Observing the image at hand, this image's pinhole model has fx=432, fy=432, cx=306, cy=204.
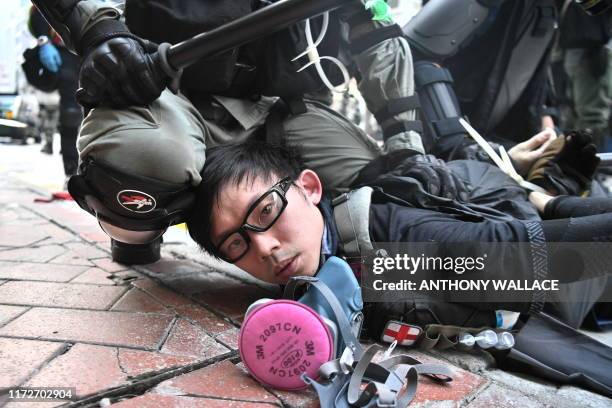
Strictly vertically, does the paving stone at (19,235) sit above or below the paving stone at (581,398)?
below

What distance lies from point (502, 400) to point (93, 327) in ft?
2.98

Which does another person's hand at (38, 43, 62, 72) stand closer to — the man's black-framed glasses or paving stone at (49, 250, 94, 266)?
paving stone at (49, 250, 94, 266)

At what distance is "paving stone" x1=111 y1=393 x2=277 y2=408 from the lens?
0.73 meters

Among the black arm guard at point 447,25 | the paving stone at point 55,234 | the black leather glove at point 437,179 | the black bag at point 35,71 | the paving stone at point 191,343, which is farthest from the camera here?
the black bag at point 35,71

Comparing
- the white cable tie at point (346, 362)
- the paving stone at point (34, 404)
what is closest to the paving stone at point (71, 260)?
the paving stone at point (34, 404)

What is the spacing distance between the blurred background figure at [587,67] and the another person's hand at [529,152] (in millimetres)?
1445

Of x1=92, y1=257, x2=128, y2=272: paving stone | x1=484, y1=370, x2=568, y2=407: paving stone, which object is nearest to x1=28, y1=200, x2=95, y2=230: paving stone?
x1=92, y1=257, x2=128, y2=272: paving stone

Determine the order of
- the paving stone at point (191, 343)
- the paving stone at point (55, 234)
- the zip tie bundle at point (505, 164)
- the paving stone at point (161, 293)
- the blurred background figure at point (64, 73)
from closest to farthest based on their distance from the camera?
the paving stone at point (191, 343) < the paving stone at point (161, 293) < the zip tie bundle at point (505, 164) < the paving stone at point (55, 234) < the blurred background figure at point (64, 73)

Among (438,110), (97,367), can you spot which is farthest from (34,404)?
(438,110)

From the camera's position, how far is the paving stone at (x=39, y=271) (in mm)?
1371

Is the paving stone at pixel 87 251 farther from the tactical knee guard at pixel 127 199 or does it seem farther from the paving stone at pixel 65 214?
the tactical knee guard at pixel 127 199

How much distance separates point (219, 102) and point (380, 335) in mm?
918

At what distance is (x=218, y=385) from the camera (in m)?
0.81

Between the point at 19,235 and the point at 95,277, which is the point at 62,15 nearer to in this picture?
the point at 95,277
